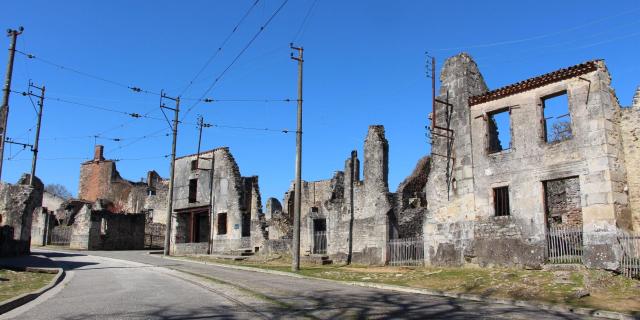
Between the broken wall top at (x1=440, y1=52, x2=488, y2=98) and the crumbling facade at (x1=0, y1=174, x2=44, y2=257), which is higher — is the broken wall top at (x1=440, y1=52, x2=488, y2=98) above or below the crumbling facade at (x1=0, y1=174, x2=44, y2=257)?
above

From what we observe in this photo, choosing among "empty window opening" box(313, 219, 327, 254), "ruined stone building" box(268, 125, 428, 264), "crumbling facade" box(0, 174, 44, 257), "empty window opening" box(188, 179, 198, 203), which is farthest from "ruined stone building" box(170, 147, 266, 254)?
"crumbling facade" box(0, 174, 44, 257)

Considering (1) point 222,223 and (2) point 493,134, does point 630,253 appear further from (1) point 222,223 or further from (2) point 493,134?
(1) point 222,223

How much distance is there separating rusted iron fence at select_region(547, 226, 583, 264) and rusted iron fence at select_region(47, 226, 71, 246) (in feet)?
127

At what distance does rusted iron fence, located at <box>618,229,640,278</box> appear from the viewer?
55.1 feet

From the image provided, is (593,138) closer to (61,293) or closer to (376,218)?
(376,218)

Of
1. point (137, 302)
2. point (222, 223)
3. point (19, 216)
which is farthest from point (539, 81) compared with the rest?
point (19, 216)

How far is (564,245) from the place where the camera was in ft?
63.9

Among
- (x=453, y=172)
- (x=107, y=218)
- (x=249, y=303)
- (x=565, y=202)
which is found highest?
(x=453, y=172)

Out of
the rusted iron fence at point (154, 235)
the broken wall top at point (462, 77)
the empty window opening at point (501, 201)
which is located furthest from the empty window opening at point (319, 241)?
the rusted iron fence at point (154, 235)

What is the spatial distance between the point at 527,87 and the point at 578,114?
7.97 ft

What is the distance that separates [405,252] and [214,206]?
18.8m

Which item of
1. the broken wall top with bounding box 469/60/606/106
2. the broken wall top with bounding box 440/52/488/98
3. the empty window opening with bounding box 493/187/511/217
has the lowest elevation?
the empty window opening with bounding box 493/187/511/217

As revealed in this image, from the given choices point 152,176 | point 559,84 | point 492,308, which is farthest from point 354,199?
point 152,176

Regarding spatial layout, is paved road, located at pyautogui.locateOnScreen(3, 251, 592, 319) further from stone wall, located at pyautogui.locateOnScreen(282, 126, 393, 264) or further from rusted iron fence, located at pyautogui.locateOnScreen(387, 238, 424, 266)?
stone wall, located at pyautogui.locateOnScreen(282, 126, 393, 264)
